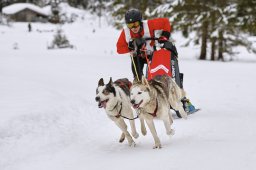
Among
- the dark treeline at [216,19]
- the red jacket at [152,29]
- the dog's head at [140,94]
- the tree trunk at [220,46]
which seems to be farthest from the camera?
the tree trunk at [220,46]

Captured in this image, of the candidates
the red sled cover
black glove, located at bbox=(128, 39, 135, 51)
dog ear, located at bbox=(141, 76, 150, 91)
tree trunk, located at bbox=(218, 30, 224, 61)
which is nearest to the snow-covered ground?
dog ear, located at bbox=(141, 76, 150, 91)

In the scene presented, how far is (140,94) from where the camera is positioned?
Result: 16.5 ft

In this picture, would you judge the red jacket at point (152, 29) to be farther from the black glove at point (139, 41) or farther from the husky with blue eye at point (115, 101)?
the husky with blue eye at point (115, 101)

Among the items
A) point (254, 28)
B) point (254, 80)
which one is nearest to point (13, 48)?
point (254, 28)

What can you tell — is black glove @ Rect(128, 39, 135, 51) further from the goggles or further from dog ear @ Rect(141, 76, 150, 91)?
dog ear @ Rect(141, 76, 150, 91)

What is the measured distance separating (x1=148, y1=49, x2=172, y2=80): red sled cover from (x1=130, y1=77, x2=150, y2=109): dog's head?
1.10 metres

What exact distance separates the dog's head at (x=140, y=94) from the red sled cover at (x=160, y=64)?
1.10 meters

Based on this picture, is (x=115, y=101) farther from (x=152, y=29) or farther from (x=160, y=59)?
(x=152, y=29)

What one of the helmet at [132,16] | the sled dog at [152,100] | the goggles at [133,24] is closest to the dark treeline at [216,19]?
the goggles at [133,24]

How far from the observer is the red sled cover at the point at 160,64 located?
6.17 meters

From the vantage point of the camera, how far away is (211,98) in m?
10.2

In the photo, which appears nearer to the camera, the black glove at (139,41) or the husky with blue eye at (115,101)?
the husky with blue eye at (115,101)

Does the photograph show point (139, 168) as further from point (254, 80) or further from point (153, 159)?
point (254, 80)

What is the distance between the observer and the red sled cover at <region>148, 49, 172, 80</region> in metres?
6.17
